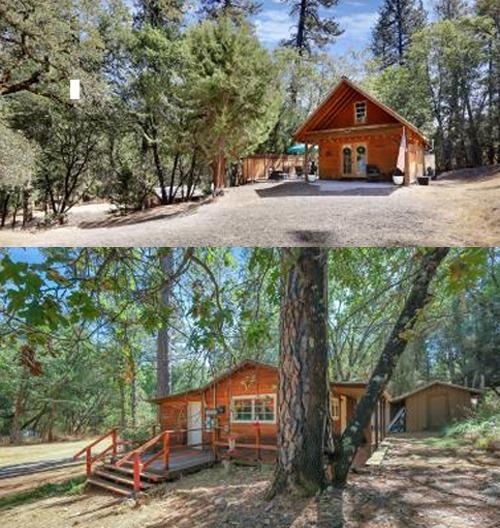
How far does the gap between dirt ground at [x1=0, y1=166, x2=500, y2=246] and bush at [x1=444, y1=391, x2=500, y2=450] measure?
2.99m

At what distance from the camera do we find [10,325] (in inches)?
109

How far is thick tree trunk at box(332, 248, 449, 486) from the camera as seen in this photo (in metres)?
3.60

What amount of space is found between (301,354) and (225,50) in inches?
139

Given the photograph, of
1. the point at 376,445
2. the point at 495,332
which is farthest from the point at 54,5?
the point at 495,332

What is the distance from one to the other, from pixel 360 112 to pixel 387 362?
4.32 m

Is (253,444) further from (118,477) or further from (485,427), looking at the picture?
(485,427)

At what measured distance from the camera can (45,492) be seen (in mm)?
7012

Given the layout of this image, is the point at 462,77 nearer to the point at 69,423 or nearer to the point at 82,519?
the point at 82,519

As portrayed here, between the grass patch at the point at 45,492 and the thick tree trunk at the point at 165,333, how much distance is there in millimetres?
1739

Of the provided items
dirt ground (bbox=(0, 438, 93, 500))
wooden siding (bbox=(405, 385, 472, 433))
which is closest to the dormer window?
dirt ground (bbox=(0, 438, 93, 500))

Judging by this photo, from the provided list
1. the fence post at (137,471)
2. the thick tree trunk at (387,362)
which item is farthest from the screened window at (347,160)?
the fence post at (137,471)

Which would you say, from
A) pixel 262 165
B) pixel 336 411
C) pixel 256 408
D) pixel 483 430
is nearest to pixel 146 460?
pixel 256 408

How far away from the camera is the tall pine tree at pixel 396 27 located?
4.14m

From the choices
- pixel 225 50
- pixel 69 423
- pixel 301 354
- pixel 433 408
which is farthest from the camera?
pixel 433 408
